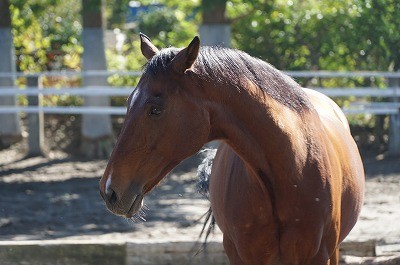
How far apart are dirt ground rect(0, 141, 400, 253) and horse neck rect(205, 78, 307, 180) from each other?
2279 millimetres

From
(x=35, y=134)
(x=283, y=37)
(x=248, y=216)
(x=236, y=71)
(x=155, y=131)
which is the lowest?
(x=35, y=134)

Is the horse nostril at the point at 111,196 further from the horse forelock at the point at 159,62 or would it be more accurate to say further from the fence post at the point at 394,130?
the fence post at the point at 394,130

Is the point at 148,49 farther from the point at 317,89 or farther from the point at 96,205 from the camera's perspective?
the point at 317,89

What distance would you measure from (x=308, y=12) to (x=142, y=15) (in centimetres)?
560

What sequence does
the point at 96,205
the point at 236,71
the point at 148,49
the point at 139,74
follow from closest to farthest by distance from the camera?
the point at 236,71
the point at 148,49
the point at 96,205
the point at 139,74

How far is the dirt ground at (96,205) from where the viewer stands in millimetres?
7516

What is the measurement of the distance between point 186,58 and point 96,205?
5662mm

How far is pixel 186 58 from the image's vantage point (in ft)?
11.7


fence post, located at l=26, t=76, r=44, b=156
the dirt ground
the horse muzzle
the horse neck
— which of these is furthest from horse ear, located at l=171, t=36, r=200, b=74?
fence post, located at l=26, t=76, r=44, b=156

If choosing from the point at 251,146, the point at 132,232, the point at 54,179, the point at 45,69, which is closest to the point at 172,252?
the point at 132,232

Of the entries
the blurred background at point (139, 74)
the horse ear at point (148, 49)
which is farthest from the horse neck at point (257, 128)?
the blurred background at point (139, 74)

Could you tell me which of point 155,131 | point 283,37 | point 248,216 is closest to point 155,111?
point 155,131

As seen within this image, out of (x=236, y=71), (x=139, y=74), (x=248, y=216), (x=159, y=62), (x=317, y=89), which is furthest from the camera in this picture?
(x=139, y=74)

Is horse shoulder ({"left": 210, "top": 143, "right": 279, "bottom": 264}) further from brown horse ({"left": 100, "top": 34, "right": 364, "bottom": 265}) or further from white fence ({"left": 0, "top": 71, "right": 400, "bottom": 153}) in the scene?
white fence ({"left": 0, "top": 71, "right": 400, "bottom": 153})
